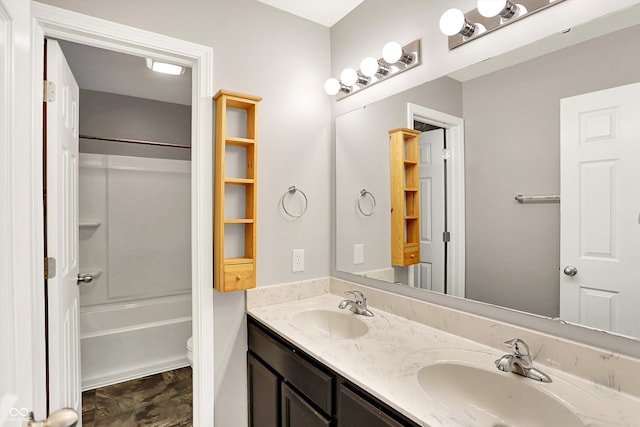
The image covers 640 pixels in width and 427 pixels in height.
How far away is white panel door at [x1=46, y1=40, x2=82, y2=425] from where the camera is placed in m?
1.47

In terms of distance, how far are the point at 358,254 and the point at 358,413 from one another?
3.10 ft

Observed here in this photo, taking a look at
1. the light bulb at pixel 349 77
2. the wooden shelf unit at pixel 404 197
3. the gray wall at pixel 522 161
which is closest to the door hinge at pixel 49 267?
the wooden shelf unit at pixel 404 197

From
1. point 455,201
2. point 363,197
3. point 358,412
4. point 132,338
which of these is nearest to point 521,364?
point 358,412

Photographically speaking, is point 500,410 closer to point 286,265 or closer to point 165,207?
point 286,265

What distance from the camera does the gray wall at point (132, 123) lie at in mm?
2896

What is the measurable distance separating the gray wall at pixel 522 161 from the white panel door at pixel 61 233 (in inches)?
68.7

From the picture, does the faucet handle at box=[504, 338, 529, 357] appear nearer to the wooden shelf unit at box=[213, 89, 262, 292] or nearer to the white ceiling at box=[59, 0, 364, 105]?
the wooden shelf unit at box=[213, 89, 262, 292]

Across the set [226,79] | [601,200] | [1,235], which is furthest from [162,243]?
[601,200]

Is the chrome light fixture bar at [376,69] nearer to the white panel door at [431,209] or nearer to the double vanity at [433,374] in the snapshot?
the white panel door at [431,209]

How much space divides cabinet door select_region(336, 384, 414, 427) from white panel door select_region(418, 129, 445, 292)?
63 centimetres

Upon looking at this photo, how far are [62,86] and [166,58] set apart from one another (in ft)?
1.57

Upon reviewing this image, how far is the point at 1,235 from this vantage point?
1.99ft

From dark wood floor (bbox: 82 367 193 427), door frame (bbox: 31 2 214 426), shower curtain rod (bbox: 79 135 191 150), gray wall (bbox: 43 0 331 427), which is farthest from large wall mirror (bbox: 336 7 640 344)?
shower curtain rod (bbox: 79 135 191 150)

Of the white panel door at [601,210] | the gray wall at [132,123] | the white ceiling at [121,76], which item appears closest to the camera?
the white panel door at [601,210]
